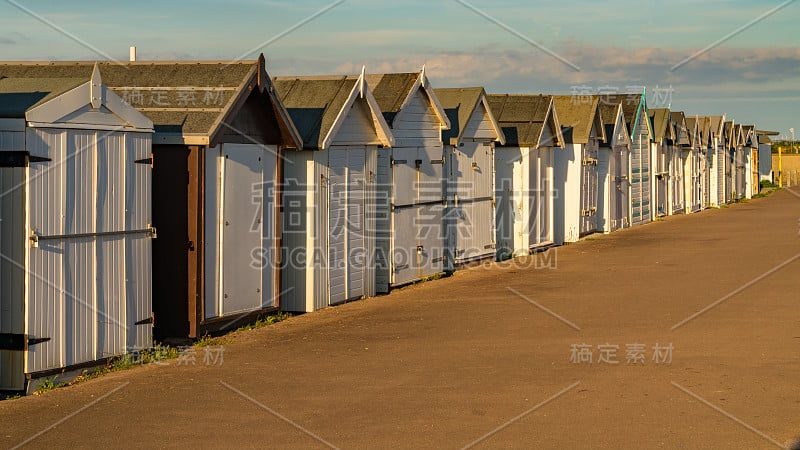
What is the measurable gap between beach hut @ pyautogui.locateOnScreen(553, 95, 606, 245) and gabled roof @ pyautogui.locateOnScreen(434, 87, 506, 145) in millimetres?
7010

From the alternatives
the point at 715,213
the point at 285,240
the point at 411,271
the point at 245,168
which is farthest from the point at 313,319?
the point at 715,213

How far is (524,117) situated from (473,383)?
17.3 m

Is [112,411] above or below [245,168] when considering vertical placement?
below

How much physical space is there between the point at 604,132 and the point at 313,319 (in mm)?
21101

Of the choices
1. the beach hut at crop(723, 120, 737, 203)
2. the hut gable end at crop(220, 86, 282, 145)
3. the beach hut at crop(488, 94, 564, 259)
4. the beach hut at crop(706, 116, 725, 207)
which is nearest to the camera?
the hut gable end at crop(220, 86, 282, 145)

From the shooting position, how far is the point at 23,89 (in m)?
11.3

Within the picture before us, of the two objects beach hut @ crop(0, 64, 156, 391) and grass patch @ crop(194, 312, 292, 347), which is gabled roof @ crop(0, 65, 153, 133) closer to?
beach hut @ crop(0, 64, 156, 391)

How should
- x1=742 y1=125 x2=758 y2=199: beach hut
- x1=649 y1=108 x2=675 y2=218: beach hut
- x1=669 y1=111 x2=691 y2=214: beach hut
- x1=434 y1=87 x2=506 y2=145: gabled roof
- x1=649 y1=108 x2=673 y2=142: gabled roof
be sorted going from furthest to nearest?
x1=742 y1=125 x2=758 y2=199: beach hut < x1=669 y1=111 x2=691 y2=214: beach hut < x1=649 y1=108 x2=673 y2=142: gabled roof < x1=649 y1=108 x2=675 y2=218: beach hut < x1=434 y1=87 x2=506 y2=145: gabled roof

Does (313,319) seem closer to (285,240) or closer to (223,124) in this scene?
(285,240)

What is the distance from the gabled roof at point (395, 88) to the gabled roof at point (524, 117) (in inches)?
258

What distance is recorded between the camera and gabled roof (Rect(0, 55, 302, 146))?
1366cm

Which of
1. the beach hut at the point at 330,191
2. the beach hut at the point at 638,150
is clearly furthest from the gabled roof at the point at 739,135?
the beach hut at the point at 330,191

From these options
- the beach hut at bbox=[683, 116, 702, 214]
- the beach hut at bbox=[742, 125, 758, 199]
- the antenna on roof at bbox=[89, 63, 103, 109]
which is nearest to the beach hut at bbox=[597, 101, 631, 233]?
the beach hut at bbox=[683, 116, 702, 214]

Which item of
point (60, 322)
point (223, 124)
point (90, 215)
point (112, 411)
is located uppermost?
point (223, 124)
